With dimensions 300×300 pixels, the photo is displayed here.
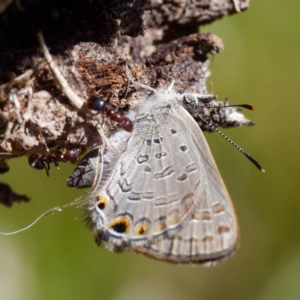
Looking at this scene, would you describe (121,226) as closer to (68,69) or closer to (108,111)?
(108,111)

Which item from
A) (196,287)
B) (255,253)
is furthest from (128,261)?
(255,253)

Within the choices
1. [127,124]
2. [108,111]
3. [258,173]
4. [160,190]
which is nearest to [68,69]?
[108,111]

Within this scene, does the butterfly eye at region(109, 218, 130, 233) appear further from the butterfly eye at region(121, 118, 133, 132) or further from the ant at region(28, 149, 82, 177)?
the butterfly eye at region(121, 118, 133, 132)

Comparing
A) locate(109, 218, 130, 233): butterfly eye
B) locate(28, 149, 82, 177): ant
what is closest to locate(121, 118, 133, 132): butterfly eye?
locate(28, 149, 82, 177): ant

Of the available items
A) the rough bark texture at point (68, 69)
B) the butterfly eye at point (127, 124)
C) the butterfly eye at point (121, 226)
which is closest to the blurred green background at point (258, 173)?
the butterfly eye at point (121, 226)

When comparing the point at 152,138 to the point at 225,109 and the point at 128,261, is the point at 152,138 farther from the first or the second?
the point at 128,261
